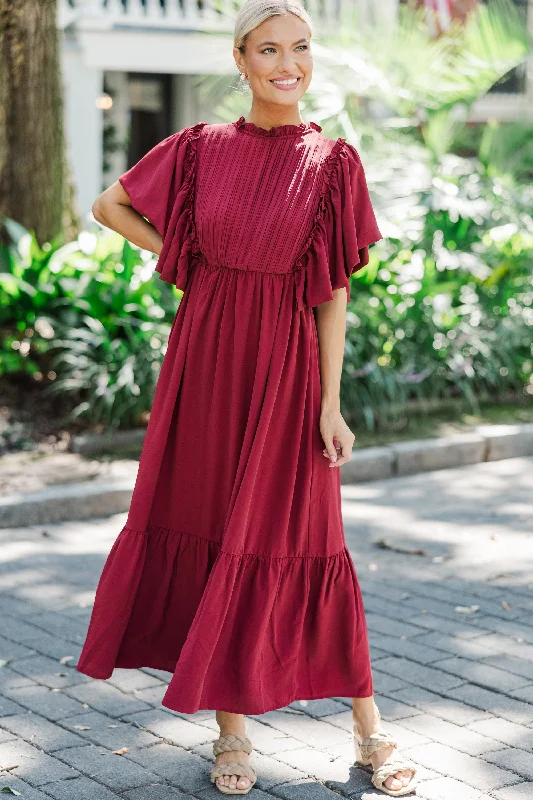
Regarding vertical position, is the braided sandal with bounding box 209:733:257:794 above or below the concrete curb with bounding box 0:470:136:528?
below

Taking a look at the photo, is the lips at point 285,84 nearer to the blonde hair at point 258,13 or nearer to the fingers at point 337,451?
the blonde hair at point 258,13

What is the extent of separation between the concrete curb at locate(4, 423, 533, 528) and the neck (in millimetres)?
3117

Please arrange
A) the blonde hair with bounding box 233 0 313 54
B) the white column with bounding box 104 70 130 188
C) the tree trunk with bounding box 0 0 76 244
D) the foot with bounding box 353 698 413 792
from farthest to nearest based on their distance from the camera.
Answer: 1. the white column with bounding box 104 70 130 188
2. the tree trunk with bounding box 0 0 76 244
3. the foot with bounding box 353 698 413 792
4. the blonde hair with bounding box 233 0 313 54

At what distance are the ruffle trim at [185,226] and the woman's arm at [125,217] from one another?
0.27ft

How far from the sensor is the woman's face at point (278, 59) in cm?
287

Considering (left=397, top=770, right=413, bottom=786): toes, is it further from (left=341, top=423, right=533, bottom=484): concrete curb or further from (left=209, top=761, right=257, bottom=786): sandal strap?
(left=341, top=423, right=533, bottom=484): concrete curb

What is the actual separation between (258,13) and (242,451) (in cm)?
109

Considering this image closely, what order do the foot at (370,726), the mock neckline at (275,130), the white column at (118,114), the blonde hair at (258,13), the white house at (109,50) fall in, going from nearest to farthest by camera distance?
the blonde hair at (258,13), the mock neckline at (275,130), the foot at (370,726), the white house at (109,50), the white column at (118,114)

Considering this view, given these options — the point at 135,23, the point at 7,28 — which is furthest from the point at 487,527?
the point at 135,23

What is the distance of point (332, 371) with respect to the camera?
9.99ft

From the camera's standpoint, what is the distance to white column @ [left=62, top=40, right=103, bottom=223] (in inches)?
538

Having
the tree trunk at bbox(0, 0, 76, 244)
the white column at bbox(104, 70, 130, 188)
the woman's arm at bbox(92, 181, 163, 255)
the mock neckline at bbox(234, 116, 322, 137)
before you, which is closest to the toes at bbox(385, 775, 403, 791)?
the woman's arm at bbox(92, 181, 163, 255)

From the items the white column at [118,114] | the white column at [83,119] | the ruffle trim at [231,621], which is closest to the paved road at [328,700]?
the ruffle trim at [231,621]

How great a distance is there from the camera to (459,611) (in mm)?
4496
